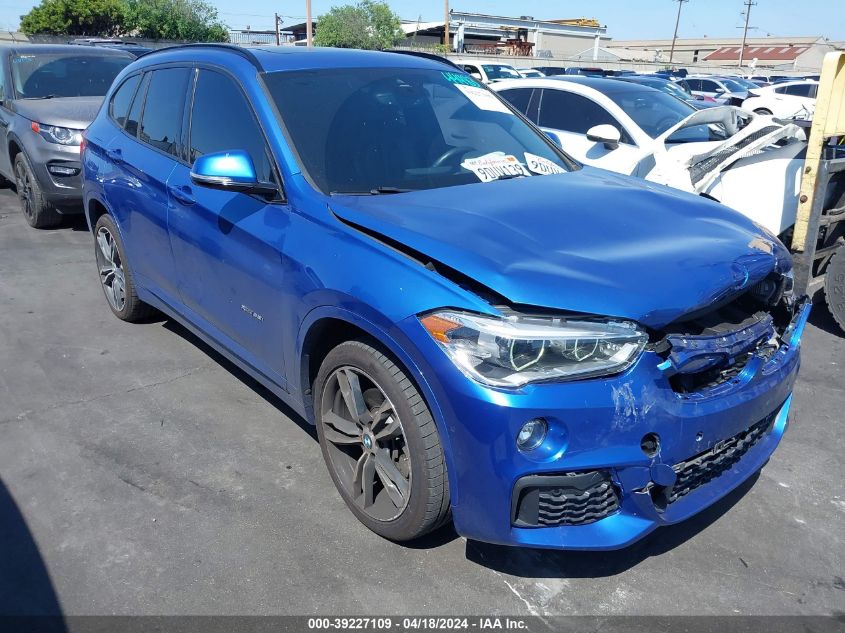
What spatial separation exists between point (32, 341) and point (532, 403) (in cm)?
406

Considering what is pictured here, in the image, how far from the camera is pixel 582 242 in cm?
269

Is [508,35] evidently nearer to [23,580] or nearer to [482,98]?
[482,98]

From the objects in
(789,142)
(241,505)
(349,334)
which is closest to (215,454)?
(241,505)

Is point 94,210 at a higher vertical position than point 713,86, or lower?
lower

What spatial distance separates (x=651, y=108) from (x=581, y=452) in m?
6.38

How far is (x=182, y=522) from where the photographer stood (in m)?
3.05

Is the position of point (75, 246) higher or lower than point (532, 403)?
lower

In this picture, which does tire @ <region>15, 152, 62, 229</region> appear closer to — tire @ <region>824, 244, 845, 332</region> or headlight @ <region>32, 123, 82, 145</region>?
headlight @ <region>32, 123, 82, 145</region>

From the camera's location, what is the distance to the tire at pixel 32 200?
750 cm

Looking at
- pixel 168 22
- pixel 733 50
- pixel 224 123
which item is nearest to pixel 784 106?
pixel 224 123

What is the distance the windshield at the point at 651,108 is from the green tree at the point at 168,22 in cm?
3807

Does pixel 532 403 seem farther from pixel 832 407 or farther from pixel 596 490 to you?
pixel 832 407

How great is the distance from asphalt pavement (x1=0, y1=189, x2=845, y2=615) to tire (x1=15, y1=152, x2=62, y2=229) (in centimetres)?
383

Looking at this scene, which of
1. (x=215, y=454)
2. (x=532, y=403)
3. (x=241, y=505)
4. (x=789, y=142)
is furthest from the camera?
(x=789, y=142)
